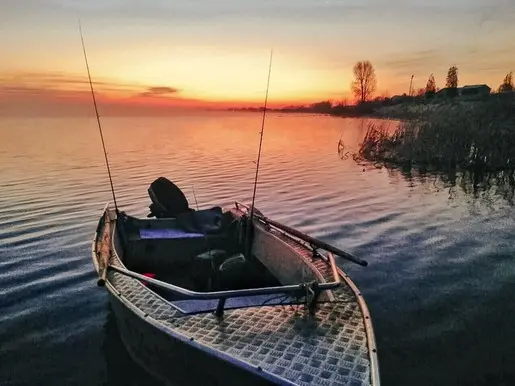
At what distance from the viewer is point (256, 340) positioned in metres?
4.99

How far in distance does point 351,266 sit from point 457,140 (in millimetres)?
18041

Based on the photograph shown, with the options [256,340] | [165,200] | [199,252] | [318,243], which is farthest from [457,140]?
[256,340]

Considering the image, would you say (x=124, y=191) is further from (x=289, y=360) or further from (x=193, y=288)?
(x=289, y=360)

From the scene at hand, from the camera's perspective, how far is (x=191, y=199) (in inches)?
765

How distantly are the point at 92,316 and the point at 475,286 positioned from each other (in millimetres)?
8041

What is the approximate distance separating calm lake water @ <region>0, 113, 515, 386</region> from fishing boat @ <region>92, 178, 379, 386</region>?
1.27 metres

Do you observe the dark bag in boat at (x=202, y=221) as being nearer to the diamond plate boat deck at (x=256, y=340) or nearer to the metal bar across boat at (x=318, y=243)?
the metal bar across boat at (x=318, y=243)

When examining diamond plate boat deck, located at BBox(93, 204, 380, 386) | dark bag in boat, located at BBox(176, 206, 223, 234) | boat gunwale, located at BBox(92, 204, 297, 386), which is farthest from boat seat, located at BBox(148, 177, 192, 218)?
boat gunwale, located at BBox(92, 204, 297, 386)

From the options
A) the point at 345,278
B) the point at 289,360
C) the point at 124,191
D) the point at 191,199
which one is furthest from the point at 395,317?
the point at 124,191

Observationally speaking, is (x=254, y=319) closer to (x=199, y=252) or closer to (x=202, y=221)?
(x=199, y=252)

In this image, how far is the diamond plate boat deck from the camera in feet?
14.6

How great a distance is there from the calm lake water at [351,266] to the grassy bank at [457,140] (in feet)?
9.89

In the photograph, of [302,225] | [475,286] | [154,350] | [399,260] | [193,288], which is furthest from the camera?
[302,225]

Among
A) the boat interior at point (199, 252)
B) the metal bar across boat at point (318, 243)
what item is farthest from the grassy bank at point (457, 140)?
the metal bar across boat at point (318, 243)
